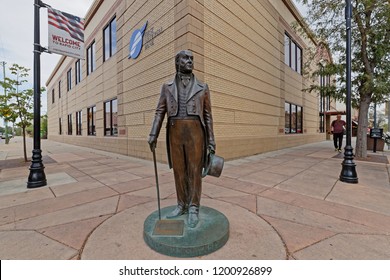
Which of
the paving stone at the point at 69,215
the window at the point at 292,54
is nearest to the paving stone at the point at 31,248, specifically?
the paving stone at the point at 69,215

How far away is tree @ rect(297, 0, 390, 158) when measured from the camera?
8508 mm

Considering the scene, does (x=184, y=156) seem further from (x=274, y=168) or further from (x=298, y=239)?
(x=274, y=168)

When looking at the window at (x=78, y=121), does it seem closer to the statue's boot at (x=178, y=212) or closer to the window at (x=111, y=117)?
the window at (x=111, y=117)

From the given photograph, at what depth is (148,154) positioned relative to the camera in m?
9.55

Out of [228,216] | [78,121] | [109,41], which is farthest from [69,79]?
[228,216]

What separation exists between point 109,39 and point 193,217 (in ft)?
45.4

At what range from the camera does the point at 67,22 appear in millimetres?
6234

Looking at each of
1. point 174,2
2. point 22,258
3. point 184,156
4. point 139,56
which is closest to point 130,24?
point 139,56

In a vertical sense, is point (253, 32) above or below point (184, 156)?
above

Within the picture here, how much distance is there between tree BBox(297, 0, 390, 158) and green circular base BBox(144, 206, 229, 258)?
Result: 9.34m

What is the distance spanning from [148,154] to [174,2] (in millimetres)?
6100

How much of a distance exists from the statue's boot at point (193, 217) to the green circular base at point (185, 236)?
0.05m

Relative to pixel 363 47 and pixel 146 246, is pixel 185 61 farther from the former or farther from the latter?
pixel 363 47

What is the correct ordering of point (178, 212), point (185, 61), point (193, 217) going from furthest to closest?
point (178, 212) → point (193, 217) → point (185, 61)
